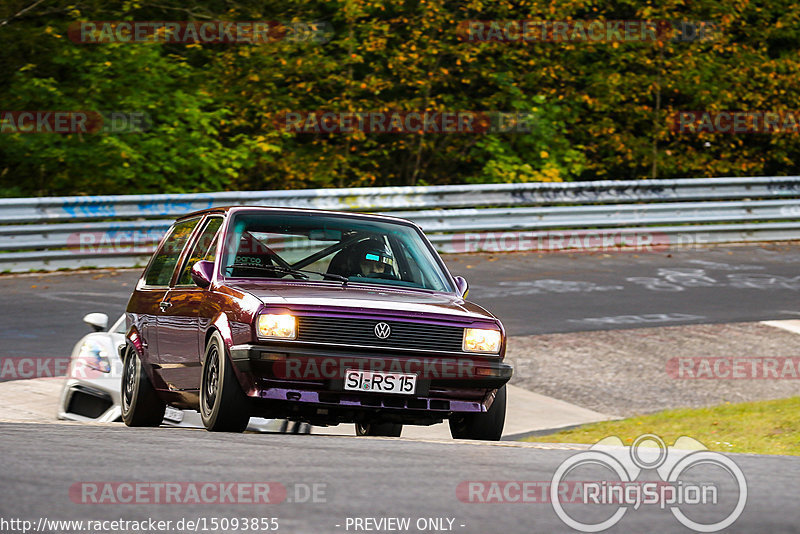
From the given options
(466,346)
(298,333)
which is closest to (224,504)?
(298,333)

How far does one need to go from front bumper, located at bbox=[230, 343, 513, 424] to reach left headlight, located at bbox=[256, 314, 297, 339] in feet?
0.20

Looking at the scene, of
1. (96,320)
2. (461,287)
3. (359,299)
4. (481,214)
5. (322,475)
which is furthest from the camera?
(481,214)

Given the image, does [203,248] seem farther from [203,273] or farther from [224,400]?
[224,400]

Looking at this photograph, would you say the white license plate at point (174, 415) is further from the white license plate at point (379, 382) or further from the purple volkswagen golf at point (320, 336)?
the white license plate at point (379, 382)

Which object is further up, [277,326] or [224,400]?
[277,326]

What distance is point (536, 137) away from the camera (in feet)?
77.7

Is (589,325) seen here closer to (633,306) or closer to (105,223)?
(633,306)

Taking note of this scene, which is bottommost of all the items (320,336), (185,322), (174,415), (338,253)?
(174,415)

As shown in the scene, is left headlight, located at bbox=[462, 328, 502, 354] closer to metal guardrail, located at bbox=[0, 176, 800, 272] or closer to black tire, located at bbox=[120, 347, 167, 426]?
black tire, located at bbox=[120, 347, 167, 426]

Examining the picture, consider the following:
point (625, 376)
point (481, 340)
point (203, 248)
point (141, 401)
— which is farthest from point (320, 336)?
point (625, 376)

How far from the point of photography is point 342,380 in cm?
709

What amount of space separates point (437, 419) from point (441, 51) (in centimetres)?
1665

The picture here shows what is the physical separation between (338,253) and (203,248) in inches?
36.7

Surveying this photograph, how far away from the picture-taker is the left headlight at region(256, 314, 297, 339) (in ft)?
23.0
